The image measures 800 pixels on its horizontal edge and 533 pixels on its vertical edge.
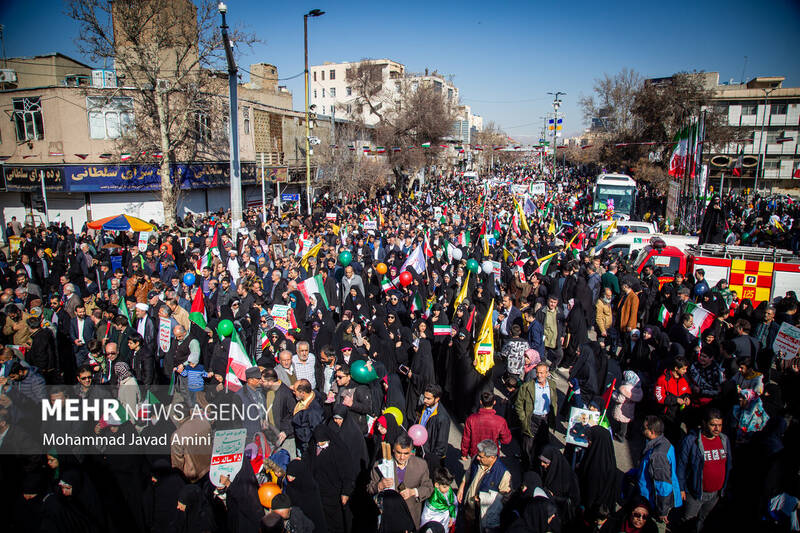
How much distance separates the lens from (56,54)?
30.0 metres

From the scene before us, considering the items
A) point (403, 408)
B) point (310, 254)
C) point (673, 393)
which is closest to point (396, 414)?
point (403, 408)

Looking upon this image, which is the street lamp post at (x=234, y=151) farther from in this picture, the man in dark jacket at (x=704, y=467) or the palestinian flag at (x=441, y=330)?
the man in dark jacket at (x=704, y=467)

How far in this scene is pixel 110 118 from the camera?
24703 millimetres

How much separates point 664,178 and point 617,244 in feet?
74.1

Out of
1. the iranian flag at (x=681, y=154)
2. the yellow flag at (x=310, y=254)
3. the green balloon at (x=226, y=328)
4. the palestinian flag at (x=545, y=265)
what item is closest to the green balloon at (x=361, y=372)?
the green balloon at (x=226, y=328)

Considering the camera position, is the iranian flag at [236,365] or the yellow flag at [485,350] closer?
the iranian flag at [236,365]

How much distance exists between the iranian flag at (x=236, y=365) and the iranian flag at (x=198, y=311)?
1.28 meters

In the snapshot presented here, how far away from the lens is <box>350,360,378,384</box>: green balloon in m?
6.05

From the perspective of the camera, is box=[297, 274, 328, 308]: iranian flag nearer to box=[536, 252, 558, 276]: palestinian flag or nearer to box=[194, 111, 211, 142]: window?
box=[536, 252, 558, 276]: palestinian flag

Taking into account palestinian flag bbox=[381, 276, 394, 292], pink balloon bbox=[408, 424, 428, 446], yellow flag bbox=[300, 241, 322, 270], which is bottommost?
pink balloon bbox=[408, 424, 428, 446]

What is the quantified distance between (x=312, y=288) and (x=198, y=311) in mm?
2564

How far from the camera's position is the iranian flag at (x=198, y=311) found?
7841 millimetres

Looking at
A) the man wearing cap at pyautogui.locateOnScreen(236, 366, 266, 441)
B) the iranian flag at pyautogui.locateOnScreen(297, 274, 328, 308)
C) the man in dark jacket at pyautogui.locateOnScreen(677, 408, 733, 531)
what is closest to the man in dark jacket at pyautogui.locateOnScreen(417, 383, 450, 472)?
the man wearing cap at pyautogui.locateOnScreen(236, 366, 266, 441)

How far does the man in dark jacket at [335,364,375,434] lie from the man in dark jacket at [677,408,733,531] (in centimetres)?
322
